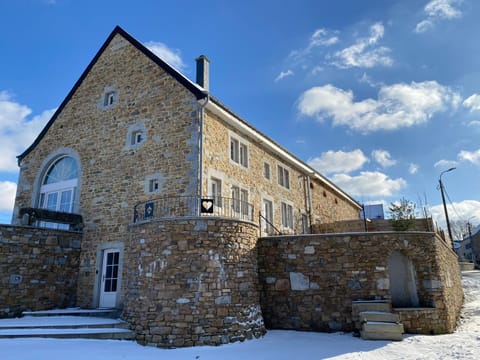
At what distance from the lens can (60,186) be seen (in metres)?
14.5

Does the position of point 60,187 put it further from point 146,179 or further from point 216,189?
point 216,189

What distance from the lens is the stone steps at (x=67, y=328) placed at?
8312mm

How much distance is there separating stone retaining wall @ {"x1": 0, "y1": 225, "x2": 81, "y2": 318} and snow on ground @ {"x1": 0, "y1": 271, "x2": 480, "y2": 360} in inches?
126

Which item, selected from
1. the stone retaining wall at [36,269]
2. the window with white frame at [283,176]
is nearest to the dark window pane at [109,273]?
the stone retaining wall at [36,269]

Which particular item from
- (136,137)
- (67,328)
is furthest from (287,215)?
(67,328)

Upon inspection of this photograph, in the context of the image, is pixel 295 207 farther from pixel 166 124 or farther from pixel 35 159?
pixel 35 159

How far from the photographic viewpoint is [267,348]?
8.01m

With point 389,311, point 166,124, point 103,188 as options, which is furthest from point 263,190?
point 389,311

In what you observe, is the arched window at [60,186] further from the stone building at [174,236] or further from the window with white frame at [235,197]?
the window with white frame at [235,197]

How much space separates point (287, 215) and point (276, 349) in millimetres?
9464

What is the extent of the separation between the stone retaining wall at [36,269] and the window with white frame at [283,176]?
9.09 m

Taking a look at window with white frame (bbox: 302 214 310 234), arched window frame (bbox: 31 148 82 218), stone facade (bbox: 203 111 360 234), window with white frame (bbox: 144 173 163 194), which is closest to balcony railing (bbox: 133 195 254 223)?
window with white frame (bbox: 144 173 163 194)

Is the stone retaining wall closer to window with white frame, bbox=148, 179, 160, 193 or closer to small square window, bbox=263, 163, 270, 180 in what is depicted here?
window with white frame, bbox=148, 179, 160, 193

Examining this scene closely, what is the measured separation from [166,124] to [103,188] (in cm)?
339
